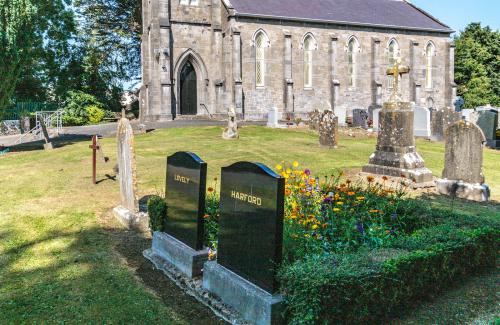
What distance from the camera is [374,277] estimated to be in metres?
3.98

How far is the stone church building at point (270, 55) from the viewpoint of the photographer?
30438 mm

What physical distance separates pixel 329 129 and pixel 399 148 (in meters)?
5.57

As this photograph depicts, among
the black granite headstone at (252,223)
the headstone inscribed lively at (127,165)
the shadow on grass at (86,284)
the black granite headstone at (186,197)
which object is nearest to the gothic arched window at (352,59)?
the headstone inscribed lively at (127,165)

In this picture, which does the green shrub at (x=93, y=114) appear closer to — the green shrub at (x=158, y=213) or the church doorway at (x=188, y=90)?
the church doorway at (x=188, y=90)

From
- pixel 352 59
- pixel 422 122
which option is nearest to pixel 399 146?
pixel 422 122

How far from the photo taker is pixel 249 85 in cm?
3203

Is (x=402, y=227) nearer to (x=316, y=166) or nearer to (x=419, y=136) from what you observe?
(x=316, y=166)

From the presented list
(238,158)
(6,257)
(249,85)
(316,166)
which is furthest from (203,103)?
(6,257)

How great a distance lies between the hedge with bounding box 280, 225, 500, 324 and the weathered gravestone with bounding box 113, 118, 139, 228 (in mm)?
4800

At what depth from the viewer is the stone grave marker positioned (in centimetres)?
2217

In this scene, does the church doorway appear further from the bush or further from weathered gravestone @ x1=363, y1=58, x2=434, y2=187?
weathered gravestone @ x1=363, y1=58, x2=434, y2=187

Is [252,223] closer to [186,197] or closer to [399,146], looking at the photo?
[186,197]

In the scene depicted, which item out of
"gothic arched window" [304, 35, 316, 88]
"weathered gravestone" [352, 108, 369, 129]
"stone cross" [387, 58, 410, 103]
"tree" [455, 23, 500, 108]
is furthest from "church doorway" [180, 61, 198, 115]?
"tree" [455, 23, 500, 108]

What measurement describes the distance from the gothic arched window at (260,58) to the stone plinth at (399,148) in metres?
20.9
